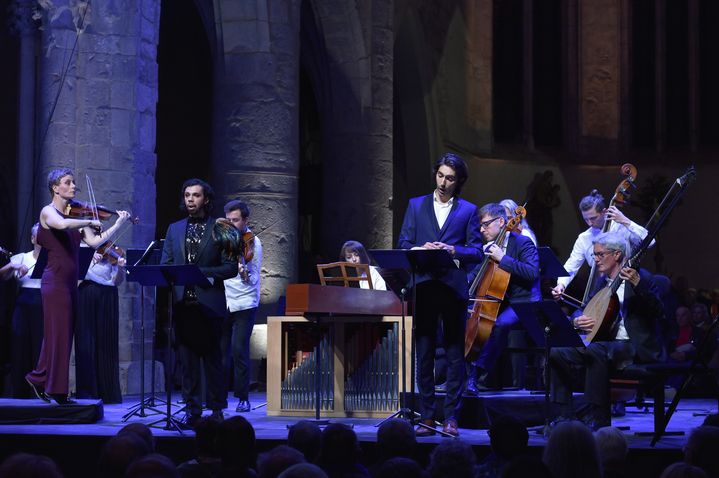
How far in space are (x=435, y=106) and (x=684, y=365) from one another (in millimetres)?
14536

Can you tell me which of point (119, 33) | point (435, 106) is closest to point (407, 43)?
point (435, 106)

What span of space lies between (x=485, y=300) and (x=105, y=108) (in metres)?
4.76

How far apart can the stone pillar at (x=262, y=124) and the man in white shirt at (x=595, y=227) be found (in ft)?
15.1

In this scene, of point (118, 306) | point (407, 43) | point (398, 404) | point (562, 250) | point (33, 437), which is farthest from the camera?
point (562, 250)

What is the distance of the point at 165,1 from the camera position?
1903 centimetres

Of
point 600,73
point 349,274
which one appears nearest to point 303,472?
point 349,274

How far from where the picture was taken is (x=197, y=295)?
27.2ft

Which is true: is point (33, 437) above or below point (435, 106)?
below

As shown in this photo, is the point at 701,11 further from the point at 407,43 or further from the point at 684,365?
the point at 684,365

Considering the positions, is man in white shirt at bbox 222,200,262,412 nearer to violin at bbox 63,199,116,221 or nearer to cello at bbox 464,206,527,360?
violin at bbox 63,199,116,221

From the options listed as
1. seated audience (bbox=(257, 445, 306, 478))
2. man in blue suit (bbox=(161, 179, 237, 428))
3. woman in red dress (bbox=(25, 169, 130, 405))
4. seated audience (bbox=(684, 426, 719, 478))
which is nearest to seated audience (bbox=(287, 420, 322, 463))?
seated audience (bbox=(257, 445, 306, 478))

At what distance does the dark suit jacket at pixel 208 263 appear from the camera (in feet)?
27.1

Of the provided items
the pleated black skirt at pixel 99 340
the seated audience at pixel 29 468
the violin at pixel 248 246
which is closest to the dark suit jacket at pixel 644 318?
the violin at pixel 248 246

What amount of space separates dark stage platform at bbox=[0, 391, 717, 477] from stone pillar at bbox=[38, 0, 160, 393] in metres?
2.70
